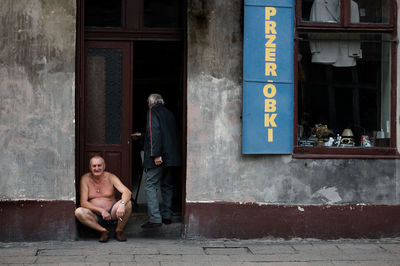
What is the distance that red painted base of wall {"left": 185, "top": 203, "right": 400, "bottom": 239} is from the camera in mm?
8125

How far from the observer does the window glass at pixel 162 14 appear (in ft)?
28.5

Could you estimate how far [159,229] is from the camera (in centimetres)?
843

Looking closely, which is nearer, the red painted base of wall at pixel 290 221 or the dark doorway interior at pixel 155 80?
the red painted base of wall at pixel 290 221

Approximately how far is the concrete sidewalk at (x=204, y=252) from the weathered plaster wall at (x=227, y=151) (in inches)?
22.9

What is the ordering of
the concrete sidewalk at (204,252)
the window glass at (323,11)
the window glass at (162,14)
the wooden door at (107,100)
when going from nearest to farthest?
the concrete sidewalk at (204,252) → the window glass at (323,11) → the wooden door at (107,100) → the window glass at (162,14)

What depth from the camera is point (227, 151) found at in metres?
8.14

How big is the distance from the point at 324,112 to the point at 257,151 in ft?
3.83

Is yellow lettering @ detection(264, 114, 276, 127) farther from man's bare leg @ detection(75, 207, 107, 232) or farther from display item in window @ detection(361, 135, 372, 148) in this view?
man's bare leg @ detection(75, 207, 107, 232)

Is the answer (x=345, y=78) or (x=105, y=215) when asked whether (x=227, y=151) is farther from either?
(x=345, y=78)

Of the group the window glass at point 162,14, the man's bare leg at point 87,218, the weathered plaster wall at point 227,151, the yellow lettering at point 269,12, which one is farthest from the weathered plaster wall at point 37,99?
the yellow lettering at point 269,12

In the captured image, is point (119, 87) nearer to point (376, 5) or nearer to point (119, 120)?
point (119, 120)

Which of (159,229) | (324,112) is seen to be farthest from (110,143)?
(324,112)

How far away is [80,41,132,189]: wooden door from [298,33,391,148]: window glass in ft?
8.11

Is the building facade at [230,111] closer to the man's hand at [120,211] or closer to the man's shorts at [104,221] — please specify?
the man's shorts at [104,221]
